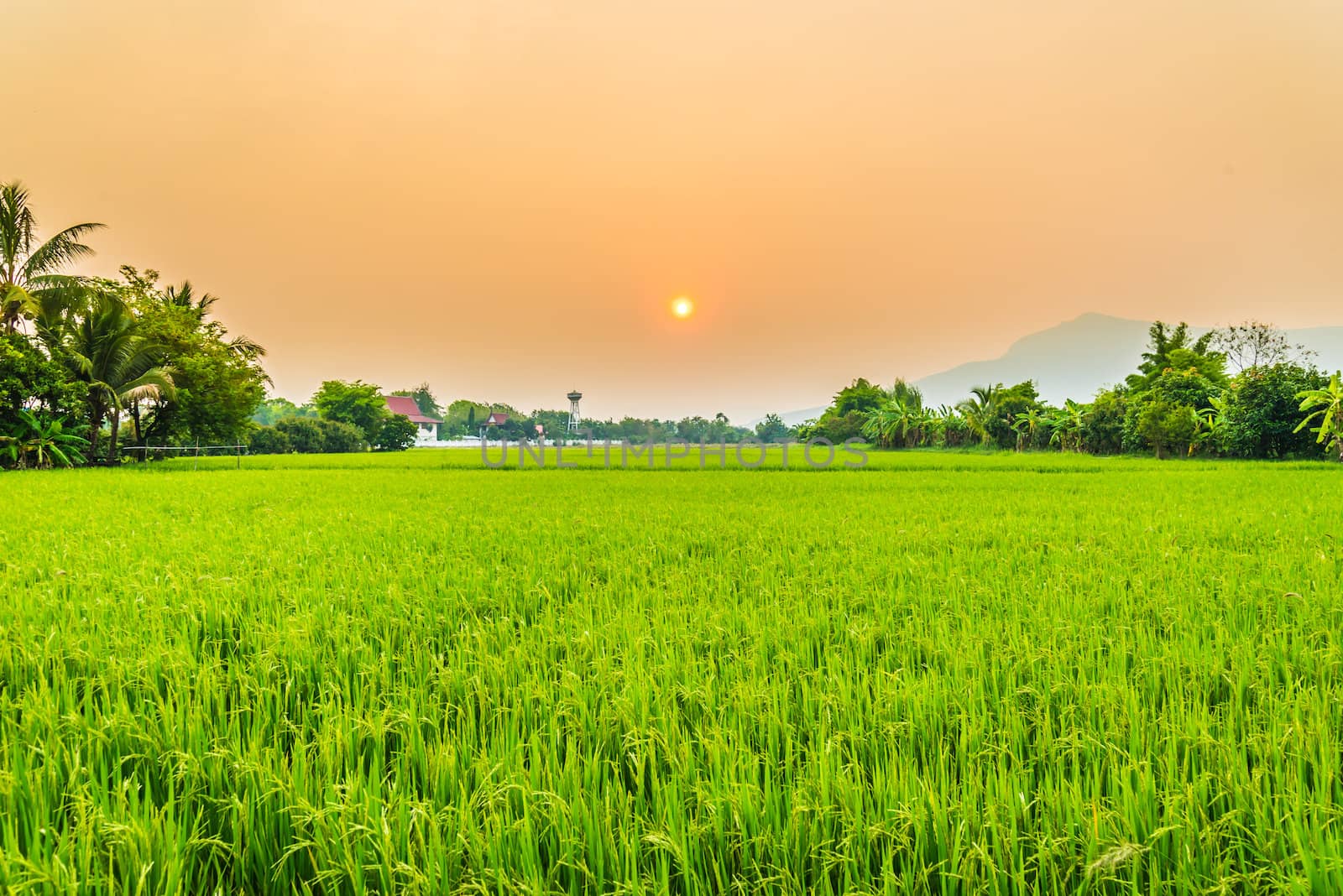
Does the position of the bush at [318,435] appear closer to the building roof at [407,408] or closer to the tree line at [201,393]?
the tree line at [201,393]

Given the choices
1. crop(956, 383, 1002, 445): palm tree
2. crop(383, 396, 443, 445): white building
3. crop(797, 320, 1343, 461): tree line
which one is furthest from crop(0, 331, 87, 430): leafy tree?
crop(383, 396, 443, 445): white building

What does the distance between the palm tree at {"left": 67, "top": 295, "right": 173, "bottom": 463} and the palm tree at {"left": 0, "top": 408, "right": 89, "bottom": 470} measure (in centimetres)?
100

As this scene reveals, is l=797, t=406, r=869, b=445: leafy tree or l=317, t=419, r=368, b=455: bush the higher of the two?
l=797, t=406, r=869, b=445: leafy tree

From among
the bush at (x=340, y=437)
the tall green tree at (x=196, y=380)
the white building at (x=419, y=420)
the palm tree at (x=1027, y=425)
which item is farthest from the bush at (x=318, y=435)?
the palm tree at (x=1027, y=425)

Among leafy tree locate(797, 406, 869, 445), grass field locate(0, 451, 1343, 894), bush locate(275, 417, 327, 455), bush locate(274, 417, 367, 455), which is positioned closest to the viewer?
grass field locate(0, 451, 1343, 894)

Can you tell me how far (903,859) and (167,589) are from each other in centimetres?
408

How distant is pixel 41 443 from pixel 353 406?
1156 inches

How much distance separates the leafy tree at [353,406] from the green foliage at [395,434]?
40cm

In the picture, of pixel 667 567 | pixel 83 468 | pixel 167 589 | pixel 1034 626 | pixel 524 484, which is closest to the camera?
pixel 1034 626

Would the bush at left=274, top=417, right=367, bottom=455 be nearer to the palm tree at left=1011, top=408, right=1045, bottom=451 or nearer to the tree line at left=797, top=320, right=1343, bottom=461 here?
the tree line at left=797, top=320, right=1343, bottom=461

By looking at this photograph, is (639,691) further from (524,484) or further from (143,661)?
(524,484)

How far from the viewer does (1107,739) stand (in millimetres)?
1651

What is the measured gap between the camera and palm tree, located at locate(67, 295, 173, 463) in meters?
16.8

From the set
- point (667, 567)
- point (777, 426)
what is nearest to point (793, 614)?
point (667, 567)
